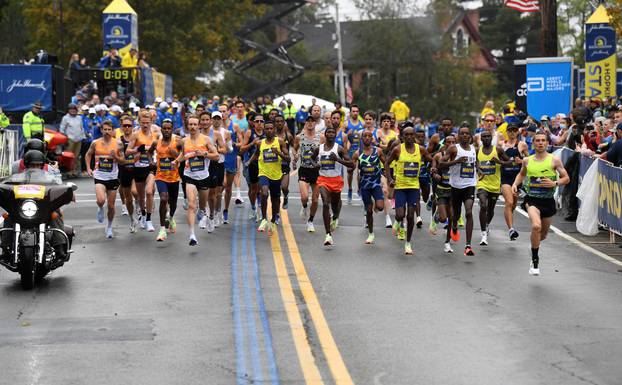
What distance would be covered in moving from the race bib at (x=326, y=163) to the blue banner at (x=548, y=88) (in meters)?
12.9

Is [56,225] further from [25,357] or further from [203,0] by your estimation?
[203,0]

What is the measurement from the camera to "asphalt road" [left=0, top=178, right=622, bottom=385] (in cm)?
1016

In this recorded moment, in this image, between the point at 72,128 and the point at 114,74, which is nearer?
the point at 72,128

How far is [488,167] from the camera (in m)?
18.8

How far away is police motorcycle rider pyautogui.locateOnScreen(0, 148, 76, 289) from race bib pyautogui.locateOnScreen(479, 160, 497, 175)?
6.75m

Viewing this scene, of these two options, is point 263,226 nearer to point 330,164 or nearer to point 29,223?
point 330,164

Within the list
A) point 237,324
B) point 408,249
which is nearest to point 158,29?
→ point 408,249

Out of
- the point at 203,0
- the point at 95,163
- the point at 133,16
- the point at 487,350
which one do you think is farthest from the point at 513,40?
the point at 487,350

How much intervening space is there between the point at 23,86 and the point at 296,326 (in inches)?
982

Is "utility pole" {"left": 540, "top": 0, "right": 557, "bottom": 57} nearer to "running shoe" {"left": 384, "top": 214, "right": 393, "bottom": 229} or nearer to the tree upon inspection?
"running shoe" {"left": 384, "top": 214, "right": 393, "bottom": 229}

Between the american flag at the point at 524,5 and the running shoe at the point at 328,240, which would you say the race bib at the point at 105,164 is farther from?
the american flag at the point at 524,5

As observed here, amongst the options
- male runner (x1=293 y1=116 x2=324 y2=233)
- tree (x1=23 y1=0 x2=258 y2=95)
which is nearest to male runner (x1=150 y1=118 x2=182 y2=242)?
male runner (x1=293 y1=116 x2=324 y2=233)

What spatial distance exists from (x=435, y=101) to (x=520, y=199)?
52768mm

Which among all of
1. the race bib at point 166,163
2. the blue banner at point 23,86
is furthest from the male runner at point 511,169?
the blue banner at point 23,86
